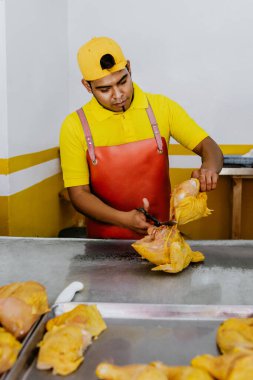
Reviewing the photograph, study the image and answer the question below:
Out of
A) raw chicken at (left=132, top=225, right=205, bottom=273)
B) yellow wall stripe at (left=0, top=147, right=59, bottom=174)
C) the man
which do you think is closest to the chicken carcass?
raw chicken at (left=132, top=225, right=205, bottom=273)

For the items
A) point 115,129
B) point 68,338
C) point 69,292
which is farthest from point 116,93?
point 68,338

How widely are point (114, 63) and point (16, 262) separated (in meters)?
1.03

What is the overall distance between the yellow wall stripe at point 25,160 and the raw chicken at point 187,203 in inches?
66.1

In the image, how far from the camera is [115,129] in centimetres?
252

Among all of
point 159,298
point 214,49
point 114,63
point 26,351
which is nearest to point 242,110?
point 214,49

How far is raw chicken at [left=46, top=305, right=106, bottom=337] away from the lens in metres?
1.23

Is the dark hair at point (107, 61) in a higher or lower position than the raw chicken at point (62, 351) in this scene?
higher

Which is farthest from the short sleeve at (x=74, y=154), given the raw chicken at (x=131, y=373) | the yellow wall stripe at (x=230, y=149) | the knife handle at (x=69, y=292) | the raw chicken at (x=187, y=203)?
the yellow wall stripe at (x=230, y=149)

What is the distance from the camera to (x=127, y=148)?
2521 millimetres

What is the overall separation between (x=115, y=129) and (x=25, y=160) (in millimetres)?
1325

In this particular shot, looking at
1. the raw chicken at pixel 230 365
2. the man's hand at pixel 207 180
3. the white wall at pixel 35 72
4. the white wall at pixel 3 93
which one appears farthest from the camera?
the white wall at pixel 35 72

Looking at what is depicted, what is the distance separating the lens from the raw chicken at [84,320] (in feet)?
Result: 4.03

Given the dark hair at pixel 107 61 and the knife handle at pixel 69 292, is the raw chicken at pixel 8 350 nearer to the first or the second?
the knife handle at pixel 69 292

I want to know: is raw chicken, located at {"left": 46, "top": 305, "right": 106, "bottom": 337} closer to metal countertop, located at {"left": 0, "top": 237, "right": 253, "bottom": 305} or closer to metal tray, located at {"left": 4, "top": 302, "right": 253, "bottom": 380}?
metal tray, located at {"left": 4, "top": 302, "right": 253, "bottom": 380}
